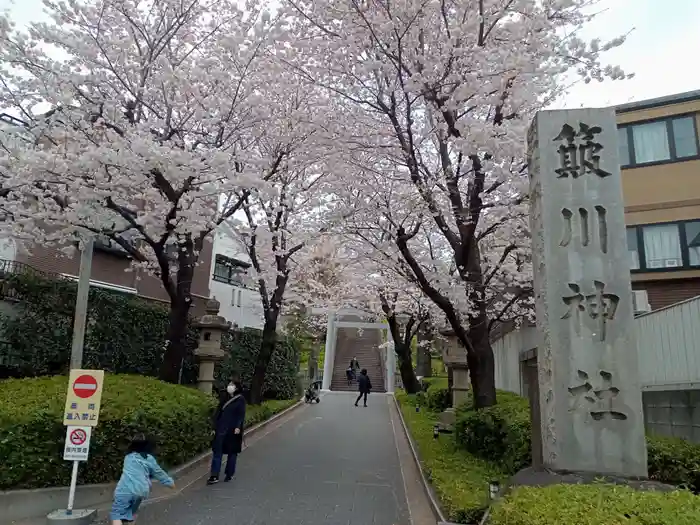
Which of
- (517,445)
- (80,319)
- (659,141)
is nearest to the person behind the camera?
(80,319)

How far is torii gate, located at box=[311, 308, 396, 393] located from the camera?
33031 millimetres

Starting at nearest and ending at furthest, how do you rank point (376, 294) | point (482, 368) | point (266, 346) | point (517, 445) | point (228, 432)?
point (517, 445)
point (228, 432)
point (482, 368)
point (266, 346)
point (376, 294)

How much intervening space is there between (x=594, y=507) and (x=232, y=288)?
A: 2559 cm

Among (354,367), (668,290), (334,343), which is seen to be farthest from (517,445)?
(334,343)

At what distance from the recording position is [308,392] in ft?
82.3

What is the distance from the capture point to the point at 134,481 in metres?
5.81

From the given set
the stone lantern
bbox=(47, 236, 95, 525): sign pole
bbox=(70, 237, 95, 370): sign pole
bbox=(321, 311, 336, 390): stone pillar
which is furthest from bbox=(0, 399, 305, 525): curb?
bbox=(321, 311, 336, 390): stone pillar

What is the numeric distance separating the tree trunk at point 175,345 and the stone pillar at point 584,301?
7836 mm

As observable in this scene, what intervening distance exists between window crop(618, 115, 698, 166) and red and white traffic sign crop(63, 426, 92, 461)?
1447cm

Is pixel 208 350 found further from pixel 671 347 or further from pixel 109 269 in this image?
pixel 671 347

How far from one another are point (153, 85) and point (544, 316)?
8556mm

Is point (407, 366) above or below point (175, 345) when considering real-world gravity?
below

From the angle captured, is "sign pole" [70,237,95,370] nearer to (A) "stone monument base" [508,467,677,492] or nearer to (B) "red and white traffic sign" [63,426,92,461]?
(B) "red and white traffic sign" [63,426,92,461]

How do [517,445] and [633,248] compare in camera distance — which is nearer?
[517,445]
